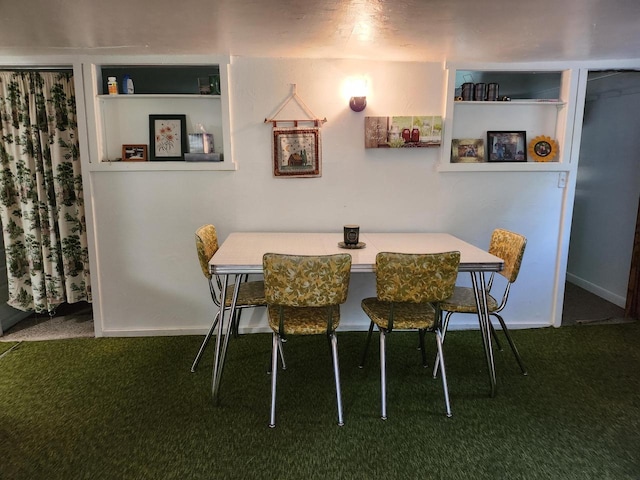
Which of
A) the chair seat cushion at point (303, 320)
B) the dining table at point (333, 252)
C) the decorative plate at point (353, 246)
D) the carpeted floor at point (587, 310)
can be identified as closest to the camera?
the chair seat cushion at point (303, 320)

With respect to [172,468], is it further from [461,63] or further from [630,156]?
[630,156]

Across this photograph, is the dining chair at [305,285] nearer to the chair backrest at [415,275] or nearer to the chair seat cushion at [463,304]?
the chair backrest at [415,275]

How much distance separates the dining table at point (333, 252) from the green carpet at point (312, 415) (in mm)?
243

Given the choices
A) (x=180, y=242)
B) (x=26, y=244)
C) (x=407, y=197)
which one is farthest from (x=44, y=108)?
(x=407, y=197)

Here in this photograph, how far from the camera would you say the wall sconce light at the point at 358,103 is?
2.96m

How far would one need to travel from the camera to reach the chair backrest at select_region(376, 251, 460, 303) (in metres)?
2.02

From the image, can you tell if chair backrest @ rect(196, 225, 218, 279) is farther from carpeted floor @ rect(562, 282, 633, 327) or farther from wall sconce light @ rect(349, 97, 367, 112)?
carpeted floor @ rect(562, 282, 633, 327)

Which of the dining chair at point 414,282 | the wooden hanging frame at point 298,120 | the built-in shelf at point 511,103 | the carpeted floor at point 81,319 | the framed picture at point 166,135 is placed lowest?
the carpeted floor at point 81,319

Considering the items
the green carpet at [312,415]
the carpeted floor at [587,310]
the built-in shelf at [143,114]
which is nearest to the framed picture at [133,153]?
the built-in shelf at [143,114]

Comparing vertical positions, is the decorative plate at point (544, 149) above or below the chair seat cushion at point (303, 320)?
above

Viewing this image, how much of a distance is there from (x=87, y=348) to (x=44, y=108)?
178 cm

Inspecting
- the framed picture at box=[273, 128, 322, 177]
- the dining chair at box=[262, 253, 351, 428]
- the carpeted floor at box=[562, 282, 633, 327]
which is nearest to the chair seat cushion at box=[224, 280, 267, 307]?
the dining chair at box=[262, 253, 351, 428]

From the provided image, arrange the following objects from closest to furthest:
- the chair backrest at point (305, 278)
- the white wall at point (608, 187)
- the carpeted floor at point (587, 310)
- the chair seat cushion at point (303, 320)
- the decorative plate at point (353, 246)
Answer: the chair backrest at point (305, 278), the chair seat cushion at point (303, 320), the decorative plate at point (353, 246), the carpeted floor at point (587, 310), the white wall at point (608, 187)

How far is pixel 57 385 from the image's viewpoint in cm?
247
